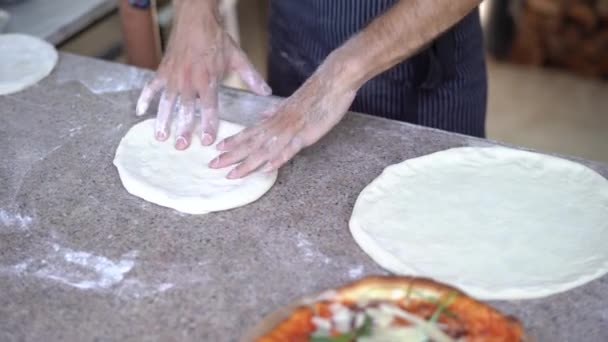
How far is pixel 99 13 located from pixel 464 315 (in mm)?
1748

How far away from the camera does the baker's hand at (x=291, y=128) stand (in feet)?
5.09

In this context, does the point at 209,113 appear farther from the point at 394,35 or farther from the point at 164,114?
the point at 394,35

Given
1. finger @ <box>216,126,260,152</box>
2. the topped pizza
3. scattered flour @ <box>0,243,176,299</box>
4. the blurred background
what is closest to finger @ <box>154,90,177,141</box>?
finger @ <box>216,126,260,152</box>

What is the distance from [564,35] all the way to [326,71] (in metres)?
2.80

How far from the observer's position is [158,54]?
2.58 meters

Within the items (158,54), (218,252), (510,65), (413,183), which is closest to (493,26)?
(510,65)

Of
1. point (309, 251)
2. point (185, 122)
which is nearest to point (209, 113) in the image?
point (185, 122)

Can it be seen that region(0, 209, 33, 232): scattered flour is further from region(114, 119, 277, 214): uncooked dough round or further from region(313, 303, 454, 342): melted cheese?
region(313, 303, 454, 342): melted cheese

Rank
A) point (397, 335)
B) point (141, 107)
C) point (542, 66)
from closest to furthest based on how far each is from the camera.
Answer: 1. point (397, 335)
2. point (141, 107)
3. point (542, 66)

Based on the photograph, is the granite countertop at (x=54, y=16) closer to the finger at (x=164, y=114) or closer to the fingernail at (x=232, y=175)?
the finger at (x=164, y=114)

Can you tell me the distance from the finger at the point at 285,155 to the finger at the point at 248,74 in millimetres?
325

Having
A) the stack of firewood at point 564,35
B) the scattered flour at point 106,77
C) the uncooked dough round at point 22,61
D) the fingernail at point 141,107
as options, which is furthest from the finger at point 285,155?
the stack of firewood at point 564,35

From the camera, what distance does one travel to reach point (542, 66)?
13.6ft

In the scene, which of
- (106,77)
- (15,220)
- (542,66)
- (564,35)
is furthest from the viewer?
(542,66)
